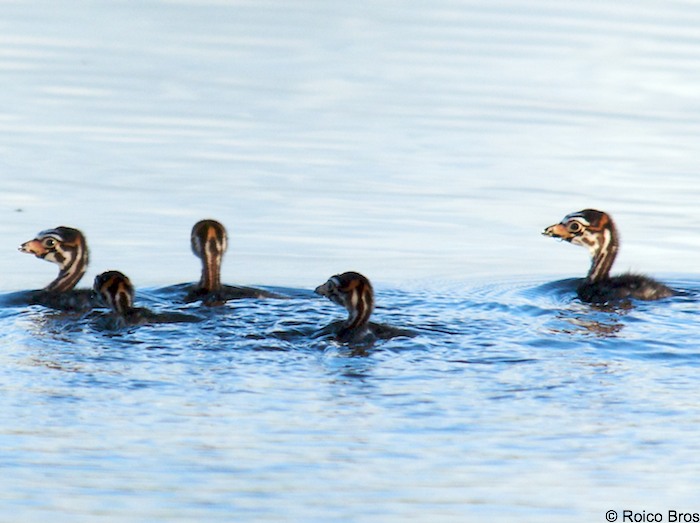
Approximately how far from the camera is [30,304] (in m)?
13.7

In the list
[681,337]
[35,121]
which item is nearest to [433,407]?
[681,337]

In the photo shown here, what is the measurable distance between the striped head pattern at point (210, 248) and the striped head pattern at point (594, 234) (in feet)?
8.89

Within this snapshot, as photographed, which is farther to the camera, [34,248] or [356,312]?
[34,248]

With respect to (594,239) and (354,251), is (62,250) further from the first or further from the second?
(594,239)

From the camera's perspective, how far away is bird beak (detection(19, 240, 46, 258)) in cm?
1433

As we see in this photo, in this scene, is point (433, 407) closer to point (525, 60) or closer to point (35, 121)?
point (35, 121)

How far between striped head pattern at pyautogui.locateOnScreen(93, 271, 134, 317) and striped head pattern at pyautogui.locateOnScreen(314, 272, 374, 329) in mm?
1374

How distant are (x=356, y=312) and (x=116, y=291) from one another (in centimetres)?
174

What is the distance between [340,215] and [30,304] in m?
3.45

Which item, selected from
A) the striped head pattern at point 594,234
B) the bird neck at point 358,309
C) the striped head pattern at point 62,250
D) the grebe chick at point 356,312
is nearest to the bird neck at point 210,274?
the striped head pattern at point 62,250

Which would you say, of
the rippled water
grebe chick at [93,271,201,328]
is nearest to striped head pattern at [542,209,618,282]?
the rippled water

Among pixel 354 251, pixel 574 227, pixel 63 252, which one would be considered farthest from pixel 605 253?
pixel 63 252

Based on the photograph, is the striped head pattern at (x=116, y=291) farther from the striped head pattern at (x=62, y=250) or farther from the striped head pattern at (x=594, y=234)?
the striped head pattern at (x=594, y=234)

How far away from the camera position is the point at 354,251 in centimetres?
1537
